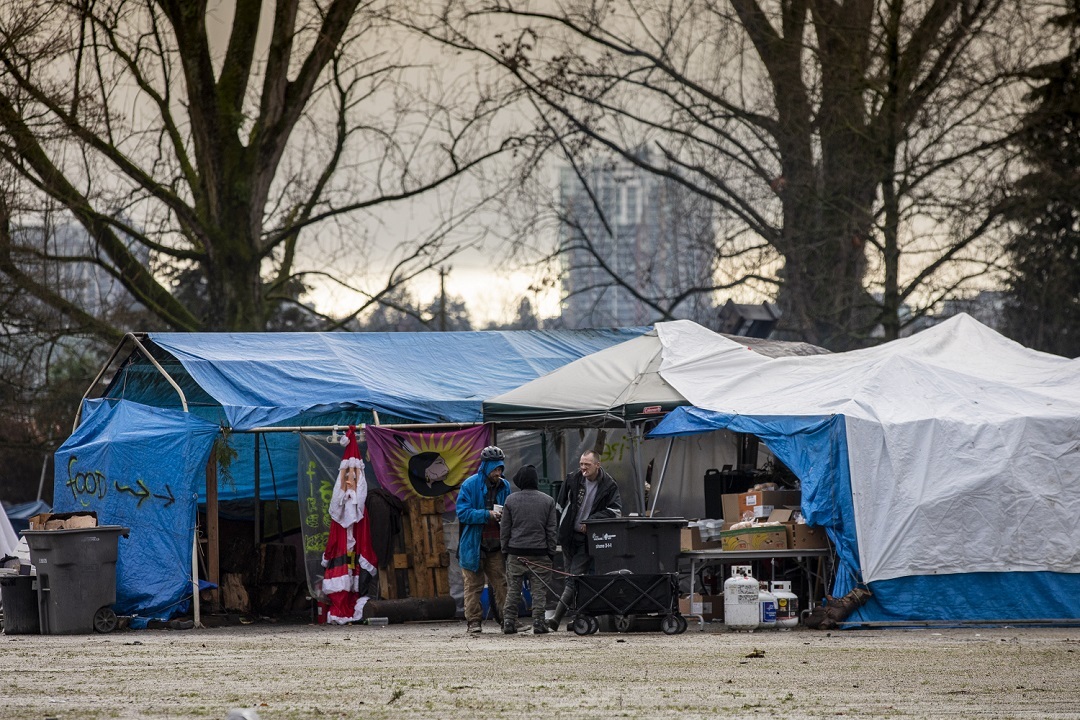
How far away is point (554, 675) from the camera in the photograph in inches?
415

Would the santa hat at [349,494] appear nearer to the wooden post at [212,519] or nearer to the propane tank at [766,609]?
the wooden post at [212,519]

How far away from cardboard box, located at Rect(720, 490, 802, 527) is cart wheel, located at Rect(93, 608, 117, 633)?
694 cm

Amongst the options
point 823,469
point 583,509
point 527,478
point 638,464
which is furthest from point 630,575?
point 638,464

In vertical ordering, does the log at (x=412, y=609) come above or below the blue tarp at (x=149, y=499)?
below

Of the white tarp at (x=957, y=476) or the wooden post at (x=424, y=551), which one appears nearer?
the white tarp at (x=957, y=476)

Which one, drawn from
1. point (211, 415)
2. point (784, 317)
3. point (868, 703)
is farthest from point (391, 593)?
point (784, 317)

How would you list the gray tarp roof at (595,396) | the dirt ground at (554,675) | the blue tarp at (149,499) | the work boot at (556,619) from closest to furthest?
1. the dirt ground at (554,675)
2. the work boot at (556,619)
3. the blue tarp at (149,499)
4. the gray tarp roof at (595,396)

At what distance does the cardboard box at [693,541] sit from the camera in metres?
16.5

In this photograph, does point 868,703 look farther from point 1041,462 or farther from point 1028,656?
point 1041,462

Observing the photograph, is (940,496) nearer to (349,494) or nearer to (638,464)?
(638,464)

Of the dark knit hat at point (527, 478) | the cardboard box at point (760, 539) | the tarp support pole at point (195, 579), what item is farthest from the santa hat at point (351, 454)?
the cardboard box at point (760, 539)

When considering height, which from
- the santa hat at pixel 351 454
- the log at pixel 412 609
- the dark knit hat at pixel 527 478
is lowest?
the log at pixel 412 609

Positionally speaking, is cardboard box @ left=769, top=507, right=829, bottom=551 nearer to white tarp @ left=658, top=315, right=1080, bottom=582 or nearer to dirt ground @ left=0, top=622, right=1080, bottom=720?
white tarp @ left=658, top=315, right=1080, bottom=582

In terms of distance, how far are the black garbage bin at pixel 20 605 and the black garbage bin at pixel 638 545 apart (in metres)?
6.28
